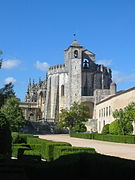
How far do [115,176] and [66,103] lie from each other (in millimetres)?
69320

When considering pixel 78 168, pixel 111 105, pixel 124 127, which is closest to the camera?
pixel 78 168

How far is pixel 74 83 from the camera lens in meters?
75.4

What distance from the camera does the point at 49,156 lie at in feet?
46.8

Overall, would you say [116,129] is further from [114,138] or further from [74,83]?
[74,83]

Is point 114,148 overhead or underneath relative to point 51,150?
underneath

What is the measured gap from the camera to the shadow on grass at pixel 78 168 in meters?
6.62

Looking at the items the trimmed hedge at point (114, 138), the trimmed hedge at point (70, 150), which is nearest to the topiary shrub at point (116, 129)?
the trimmed hedge at point (114, 138)

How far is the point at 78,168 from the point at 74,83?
67962mm

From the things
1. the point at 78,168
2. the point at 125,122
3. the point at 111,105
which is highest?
the point at 111,105

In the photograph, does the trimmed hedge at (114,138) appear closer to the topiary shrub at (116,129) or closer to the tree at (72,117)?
the topiary shrub at (116,129)

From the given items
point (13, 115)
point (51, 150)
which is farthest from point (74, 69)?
point (51, 150)

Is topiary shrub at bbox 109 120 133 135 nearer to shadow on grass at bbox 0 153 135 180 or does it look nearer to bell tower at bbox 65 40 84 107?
bell tower at bbox 65 40 84 107

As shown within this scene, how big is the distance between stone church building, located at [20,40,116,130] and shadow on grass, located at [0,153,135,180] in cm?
6329

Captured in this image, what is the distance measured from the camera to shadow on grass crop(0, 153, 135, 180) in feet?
21.7
